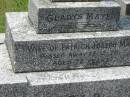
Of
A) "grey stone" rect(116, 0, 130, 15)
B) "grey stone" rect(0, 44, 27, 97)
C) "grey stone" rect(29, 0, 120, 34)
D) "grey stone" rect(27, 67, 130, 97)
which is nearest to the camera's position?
"grey stone" rect(0, 44, 27, 97)

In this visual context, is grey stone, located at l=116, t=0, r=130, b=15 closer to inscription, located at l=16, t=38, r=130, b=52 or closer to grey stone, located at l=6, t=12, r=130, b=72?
grey stone, located at l=6, t=12, r=130, b=72

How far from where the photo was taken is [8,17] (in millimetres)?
5922

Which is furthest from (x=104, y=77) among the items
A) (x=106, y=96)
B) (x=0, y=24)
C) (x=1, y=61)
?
(x=0, y=24)

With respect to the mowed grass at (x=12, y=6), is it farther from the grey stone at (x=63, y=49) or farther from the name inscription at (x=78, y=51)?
the name inscription at (x=78, y=51)

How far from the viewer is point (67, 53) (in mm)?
5355

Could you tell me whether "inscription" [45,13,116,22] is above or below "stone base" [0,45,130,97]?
above

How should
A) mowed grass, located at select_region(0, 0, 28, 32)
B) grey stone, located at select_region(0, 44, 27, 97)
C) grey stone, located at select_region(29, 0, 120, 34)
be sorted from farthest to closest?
mowed grass, located at select_region(0, 0, 28, 32), grey stone, located at select_region(29, 0, 120, 34), grey stone, located at select_region(0, 44, 27, 97)

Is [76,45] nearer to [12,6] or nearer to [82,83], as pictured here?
[82,83]

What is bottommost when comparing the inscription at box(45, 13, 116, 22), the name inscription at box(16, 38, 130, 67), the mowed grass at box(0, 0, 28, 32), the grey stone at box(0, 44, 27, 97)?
the mowed grass at box(0, 0, 28, 32)

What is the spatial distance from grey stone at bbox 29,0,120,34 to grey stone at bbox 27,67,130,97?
60cm

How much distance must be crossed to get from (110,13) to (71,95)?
126 centimetres

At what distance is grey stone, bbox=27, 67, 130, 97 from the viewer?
516 centimetres

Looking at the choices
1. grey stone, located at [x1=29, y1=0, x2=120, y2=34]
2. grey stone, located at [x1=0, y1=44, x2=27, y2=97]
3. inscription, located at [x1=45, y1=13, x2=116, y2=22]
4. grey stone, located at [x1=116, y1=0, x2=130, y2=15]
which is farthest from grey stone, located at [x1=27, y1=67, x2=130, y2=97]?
grey stone, located at [x1=116, y1=0, x2=130, y2=15]

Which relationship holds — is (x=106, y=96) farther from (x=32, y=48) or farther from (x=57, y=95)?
(x=32, y=48)
